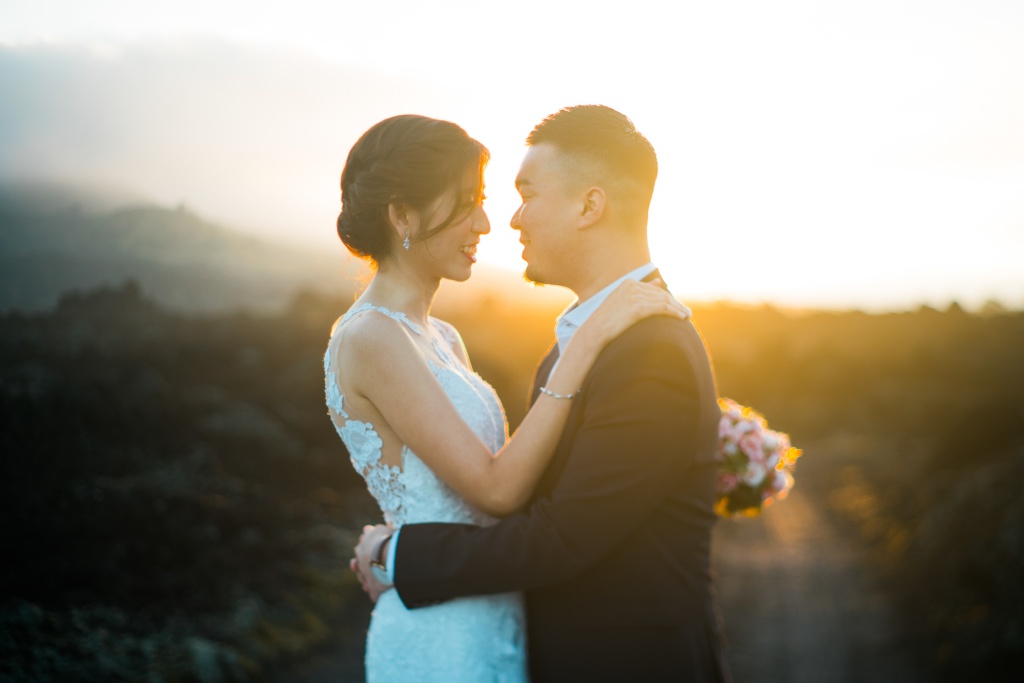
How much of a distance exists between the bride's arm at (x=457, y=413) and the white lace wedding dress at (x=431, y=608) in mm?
151

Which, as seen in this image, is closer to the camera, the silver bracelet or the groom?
the groom

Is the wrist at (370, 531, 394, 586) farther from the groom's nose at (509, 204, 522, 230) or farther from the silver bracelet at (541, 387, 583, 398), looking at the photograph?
the groom's nose at (509, 204, 522, 230)

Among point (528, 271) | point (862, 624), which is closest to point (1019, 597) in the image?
point (862, 624)

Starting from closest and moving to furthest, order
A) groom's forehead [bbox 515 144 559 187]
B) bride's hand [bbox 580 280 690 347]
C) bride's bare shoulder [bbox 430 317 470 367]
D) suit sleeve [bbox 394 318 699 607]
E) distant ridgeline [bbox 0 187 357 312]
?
suit sleeve [bbox 394 318 699 607] → bride's hand [bbox 580 280 690 347] → groom's forehead [bbox 515 144 559 187] → bride's bare shoulder [bbox 430 317 470 367] → distant ridgeline [bbox 0 187 357 312]

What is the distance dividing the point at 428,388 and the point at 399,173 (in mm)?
942

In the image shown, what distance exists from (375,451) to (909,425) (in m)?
23.5

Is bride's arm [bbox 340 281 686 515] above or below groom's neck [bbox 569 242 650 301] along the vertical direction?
below

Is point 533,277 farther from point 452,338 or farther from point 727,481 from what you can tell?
point 727,481

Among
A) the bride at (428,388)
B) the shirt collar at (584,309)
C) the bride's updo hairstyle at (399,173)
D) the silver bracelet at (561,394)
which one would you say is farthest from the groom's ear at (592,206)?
the silver bracelet at (561,394)

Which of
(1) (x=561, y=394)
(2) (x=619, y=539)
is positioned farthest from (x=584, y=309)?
(2) (x=619, y=539)

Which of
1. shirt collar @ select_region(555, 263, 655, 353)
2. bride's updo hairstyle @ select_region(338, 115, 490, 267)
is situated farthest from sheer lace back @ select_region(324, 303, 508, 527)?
shirt collar @ select_region(555, 263, 655, 353)

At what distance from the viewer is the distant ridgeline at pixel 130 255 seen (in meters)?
10.3

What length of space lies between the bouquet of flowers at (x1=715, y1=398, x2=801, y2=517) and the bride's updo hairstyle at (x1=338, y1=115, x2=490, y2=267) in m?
1.63

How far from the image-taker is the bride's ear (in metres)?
3.26
